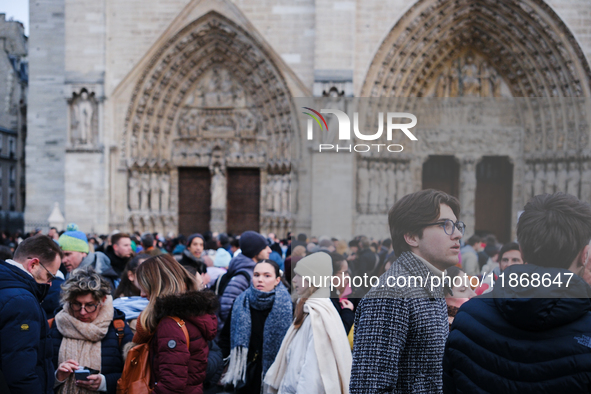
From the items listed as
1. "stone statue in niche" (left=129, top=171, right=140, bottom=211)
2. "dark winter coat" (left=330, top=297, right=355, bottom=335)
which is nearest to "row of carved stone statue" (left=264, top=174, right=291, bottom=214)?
"stone statue in niche" (left=129, top=171, right=140, bottom=211)

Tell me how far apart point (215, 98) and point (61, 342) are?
503 inches

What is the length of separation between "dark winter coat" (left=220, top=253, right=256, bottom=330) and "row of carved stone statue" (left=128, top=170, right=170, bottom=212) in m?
10.7

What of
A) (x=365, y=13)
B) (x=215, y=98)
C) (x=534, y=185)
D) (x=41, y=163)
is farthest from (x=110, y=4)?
(x=534, y=185)

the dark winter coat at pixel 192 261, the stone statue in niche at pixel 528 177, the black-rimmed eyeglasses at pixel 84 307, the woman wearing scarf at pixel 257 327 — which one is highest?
the stone statue in niche at pixel 528 177

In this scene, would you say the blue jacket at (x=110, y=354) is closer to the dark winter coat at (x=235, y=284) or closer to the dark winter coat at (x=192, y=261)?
the dark winter coat at (x=235, y=284)

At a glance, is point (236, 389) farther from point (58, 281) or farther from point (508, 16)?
point (508, 16)

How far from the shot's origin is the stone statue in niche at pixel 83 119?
45.9 feet

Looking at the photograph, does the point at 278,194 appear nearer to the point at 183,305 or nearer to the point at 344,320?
the point at 344,320

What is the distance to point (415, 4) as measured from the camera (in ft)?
44.1

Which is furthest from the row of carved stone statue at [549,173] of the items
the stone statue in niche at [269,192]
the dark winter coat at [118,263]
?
the dark winter coat at [118,263]

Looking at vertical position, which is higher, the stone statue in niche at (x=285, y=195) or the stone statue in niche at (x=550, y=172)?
the stone statue in niche at (x=550, y=172)

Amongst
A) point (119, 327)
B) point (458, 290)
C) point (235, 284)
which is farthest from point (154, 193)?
point (458, 290)

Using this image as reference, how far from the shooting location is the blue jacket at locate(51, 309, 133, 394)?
304 centimetres

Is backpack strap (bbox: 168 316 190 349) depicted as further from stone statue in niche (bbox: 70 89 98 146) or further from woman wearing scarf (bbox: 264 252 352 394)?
stone statue in niche (bbox: 70 89 98 146)
